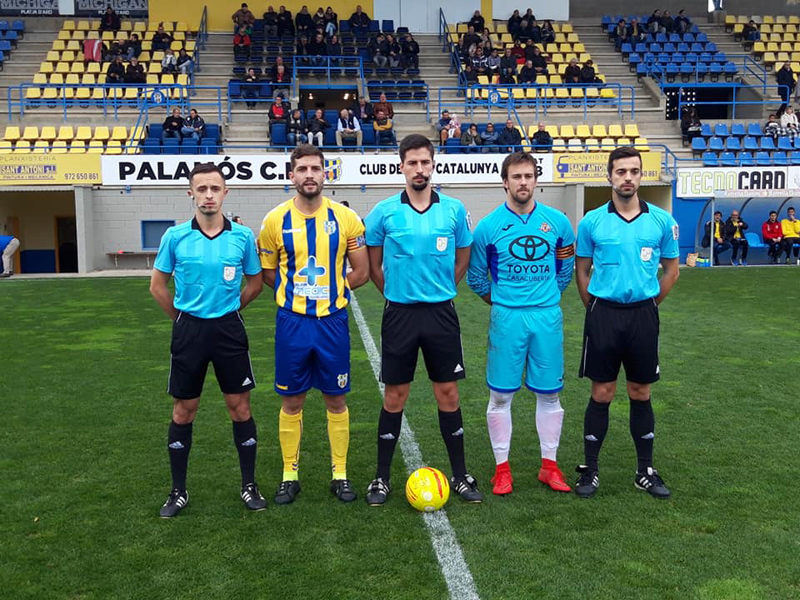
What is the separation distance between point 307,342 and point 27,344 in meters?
6.54

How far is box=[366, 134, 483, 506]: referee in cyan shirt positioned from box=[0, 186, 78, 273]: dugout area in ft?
65.2

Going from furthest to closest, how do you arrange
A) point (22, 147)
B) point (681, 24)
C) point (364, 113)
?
1. point (681, 24)
2. point (364, 113)
3. point (22, 147)

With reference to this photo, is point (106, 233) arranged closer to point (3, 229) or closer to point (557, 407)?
point (3, 229)

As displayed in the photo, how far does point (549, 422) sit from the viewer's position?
4598 mm

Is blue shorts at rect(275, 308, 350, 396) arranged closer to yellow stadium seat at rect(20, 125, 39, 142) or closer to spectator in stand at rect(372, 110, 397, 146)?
spectator in stand at rect(372, 110, 397, 146)

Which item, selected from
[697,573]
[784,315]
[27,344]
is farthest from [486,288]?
[784,315]

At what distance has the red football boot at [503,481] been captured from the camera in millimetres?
4484

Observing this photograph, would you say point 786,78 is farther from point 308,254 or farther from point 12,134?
point 308,254

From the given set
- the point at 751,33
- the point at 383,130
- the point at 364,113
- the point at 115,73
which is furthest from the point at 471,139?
the point at 751,33

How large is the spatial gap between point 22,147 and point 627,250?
19475mm

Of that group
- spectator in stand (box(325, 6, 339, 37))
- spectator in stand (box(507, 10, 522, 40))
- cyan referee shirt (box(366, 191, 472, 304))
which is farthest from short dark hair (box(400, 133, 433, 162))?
spectator in stand (box(507, 10, 522, 40))

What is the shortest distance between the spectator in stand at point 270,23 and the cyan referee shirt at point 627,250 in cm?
2520

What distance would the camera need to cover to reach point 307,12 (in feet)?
89.7

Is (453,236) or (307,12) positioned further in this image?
(307,12)
